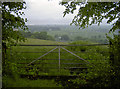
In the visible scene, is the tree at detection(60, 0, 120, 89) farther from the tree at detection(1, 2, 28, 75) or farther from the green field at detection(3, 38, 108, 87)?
the tree at detection(1, 2, 28, 75)

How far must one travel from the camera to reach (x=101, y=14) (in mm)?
1896

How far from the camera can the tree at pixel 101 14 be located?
1.77 m

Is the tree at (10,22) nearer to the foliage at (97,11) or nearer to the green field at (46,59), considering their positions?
the green field at (46,59)

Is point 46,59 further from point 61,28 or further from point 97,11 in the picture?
point 97,11

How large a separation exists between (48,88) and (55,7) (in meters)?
1.30

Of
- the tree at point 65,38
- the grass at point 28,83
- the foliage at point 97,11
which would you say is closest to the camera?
the foliage at point 97,11

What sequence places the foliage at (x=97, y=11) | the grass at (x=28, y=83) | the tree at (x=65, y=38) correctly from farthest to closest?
the tree at (x=65, y=38) < the grass at (x=28, y=83) < the foliage at (x=97, y=11)

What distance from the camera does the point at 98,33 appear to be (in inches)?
88.1

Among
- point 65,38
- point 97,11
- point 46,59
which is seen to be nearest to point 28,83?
point 46,59

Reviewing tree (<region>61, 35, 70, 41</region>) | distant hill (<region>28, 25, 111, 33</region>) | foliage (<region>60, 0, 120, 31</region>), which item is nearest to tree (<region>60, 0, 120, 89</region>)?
foliage (<region>60, 0, 120, 31</region>)

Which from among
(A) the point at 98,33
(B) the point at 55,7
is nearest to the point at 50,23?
(B) the point at 55,7

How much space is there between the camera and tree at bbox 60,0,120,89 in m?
1.77

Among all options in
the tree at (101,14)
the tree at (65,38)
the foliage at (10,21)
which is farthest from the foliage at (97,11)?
the foliage at (10,21)

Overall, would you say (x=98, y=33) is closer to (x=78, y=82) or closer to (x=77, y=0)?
(x=77, y=0)
